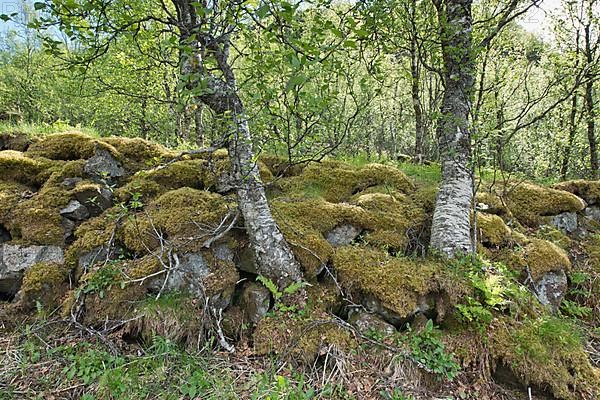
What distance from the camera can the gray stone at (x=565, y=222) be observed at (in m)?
5.70

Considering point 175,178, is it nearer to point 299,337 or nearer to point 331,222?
point 331,222

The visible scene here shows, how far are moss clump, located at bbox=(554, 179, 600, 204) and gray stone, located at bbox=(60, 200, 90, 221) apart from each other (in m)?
8.02

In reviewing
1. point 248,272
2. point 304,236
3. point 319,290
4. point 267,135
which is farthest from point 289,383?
point 267,135

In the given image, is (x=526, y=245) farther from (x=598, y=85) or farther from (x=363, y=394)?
(x=598, y=85)

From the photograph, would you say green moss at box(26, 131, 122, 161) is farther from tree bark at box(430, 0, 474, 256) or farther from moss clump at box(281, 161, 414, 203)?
tree bark at box(430, 0, 474, 256)

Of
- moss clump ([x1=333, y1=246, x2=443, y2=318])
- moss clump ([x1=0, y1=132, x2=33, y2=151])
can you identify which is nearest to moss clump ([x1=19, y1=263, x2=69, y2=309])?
moss clump ([x1=0, y1=132, x2=33, y2=151])

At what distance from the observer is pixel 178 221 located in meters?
4.31

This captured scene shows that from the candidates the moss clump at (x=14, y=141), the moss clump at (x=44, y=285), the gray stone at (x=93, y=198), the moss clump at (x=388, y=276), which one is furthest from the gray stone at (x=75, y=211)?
the moss clump at (x=388, y=276)

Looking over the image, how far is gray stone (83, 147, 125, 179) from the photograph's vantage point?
518 centimetres

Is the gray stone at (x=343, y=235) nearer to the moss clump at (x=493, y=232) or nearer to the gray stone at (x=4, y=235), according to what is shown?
the moss clump at (x=493, y=232)

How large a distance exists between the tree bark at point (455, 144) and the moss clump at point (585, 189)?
10.6ft

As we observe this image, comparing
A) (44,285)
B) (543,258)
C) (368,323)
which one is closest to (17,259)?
(44,285)

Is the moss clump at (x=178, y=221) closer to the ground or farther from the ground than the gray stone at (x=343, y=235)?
farther from the ground

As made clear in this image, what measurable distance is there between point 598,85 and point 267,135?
1276 centimetres
